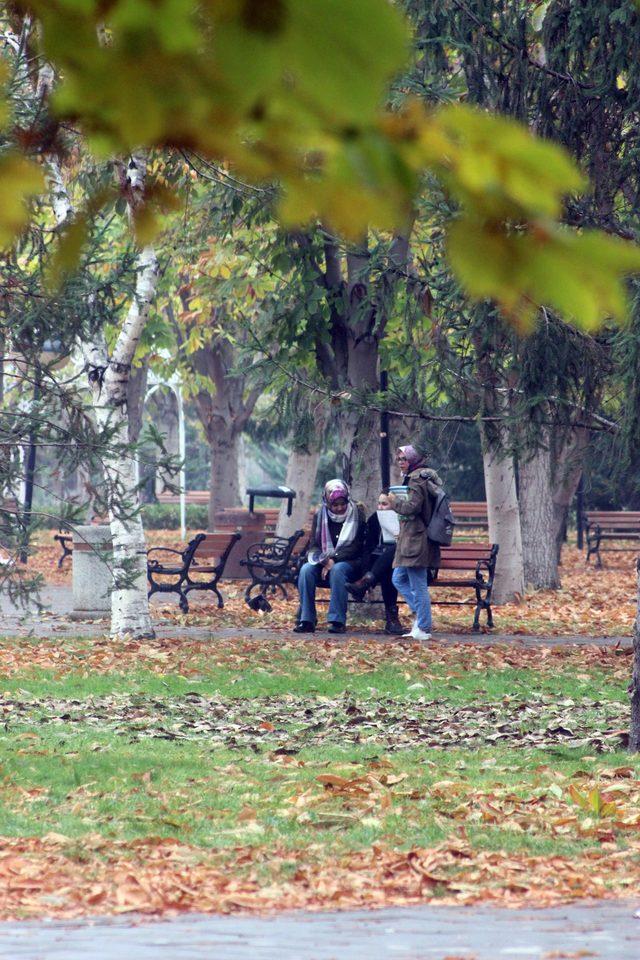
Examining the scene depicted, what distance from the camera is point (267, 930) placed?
457 centimetres

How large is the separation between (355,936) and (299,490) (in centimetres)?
2074

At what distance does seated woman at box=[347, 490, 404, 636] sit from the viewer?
50.9 feet

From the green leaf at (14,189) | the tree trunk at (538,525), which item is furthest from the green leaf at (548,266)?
the tree trunk at (538,525)

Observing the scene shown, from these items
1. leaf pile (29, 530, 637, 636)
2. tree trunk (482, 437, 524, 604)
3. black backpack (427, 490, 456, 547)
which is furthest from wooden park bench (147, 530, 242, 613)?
black backpack (427, 490, 456, 547)

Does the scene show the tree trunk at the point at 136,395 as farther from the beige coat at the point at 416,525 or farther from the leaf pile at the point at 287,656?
the leaf pile at the point at 287,656

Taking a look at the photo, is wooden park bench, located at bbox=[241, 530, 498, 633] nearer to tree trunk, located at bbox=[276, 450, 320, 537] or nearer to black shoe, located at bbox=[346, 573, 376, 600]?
black shoe, located at bbox=[346, 573, 376, 600]

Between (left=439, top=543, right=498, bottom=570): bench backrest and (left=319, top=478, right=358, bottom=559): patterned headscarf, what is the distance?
7.22ft

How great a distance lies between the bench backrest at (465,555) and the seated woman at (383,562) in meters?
1.81

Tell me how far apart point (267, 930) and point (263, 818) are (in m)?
1.84

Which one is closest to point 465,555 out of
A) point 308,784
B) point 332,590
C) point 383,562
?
point 383,562

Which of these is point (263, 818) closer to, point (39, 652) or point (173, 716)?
point (173, 716)

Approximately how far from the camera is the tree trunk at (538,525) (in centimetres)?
2250

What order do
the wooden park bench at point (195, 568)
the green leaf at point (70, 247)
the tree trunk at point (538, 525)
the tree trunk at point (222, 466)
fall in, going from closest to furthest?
the green leaf at point (70, 247), the wooden park bench at point (195, 568), the tree trunk at point (538, 525), the tree trunk at point (222, 466)

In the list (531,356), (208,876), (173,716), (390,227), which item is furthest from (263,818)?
(531,356)
